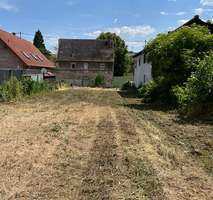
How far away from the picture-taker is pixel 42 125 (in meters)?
14.2

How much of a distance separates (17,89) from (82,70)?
137ft

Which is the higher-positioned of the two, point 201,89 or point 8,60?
point 8,60

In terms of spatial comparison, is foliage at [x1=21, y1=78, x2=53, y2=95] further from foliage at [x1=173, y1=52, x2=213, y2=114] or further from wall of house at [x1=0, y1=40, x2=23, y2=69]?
foliage at [x1=173, y1=52, x2=213, y2=114]

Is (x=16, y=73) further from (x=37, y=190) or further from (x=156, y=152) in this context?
(x=37, y=190)

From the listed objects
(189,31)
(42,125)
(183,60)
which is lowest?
(42,125)

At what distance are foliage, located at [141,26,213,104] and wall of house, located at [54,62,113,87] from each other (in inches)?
1690

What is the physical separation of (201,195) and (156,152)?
3215 millimetres

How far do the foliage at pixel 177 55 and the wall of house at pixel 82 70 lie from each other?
42.9 meters

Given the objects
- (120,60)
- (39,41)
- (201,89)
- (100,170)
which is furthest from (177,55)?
(39,41)

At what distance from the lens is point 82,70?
223 feet

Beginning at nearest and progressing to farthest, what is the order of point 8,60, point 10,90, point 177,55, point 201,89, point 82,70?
1. point 201,89
2. point 177,55
3. point 10,90
4. point 8,60
5. point 82,70

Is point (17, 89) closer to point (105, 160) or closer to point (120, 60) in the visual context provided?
point (105, 160)

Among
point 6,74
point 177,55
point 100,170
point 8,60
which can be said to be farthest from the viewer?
point 8,60

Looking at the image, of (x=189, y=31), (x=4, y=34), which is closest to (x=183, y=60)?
(x=189, y=31)
